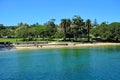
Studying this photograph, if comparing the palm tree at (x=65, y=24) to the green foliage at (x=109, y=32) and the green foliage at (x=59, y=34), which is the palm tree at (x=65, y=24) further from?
the green foliage at (x=109, y=32)

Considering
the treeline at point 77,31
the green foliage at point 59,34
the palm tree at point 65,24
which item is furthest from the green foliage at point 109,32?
the green foliage at point 59,34

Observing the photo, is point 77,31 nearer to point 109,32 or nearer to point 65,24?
point 65,24

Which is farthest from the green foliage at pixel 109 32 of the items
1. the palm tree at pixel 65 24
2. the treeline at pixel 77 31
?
the palm tree at pixel 65 24

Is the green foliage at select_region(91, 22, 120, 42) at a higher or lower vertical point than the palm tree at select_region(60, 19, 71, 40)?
lower

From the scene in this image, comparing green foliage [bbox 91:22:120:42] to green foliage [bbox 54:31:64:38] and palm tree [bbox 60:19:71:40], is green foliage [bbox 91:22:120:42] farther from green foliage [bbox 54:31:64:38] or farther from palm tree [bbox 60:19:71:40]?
green foliage [bbox 54:31:64:38]

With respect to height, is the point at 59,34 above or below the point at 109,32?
below

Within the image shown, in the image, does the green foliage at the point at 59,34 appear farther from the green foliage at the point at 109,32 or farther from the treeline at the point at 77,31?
the green foliage at the point at 109,32

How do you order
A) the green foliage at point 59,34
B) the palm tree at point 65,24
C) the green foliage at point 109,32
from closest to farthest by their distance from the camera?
the green foliage at point 109,32 → the palm tree at point 65,24 → the green foliage at point 59,34

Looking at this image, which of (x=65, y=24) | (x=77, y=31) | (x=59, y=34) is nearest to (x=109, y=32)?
(x=77, y=31)

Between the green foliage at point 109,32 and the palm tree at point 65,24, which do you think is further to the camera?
the palm tree at point 65,24

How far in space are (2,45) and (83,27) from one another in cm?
4914

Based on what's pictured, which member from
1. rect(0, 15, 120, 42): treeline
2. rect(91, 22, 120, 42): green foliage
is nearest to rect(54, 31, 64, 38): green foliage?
rect(0, 15, 120, 42): treeline

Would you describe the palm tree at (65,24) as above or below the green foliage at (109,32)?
above

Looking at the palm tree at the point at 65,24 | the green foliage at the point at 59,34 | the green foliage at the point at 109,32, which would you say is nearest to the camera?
the green foliage at the point at 109,32
